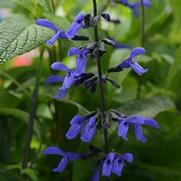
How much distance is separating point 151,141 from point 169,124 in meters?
0.08

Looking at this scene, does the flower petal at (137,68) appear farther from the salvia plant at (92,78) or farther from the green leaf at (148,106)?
the green leaf at (148,106)

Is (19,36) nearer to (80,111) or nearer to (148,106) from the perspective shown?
(80,111)

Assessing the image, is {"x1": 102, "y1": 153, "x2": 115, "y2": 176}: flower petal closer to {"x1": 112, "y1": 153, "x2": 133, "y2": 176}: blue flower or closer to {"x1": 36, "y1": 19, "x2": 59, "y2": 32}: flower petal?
{"x1": 112, "y1": 153, "x2": 133, "y2": 176}: blue flower

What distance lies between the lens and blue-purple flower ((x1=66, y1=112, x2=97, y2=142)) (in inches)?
31.0

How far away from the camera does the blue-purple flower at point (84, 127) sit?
788 mm

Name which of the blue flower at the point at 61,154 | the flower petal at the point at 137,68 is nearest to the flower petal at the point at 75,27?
the flower petal at the point at 137,68

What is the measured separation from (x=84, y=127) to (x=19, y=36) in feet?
0.60

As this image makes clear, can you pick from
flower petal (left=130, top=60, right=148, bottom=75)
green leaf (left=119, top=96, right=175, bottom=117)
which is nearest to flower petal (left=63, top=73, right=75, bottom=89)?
flower petal (left=130, top=60, right=148, bottom=75)

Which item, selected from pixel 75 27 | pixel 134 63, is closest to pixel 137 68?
pixel 134 63

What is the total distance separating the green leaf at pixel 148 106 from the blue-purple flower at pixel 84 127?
209mm

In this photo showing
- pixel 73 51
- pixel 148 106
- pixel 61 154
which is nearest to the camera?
pixel 73 51

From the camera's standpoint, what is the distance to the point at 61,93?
0.81m

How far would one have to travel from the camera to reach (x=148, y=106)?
1047mm

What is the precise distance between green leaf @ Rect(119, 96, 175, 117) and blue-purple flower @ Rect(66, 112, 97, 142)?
21 centimetres
